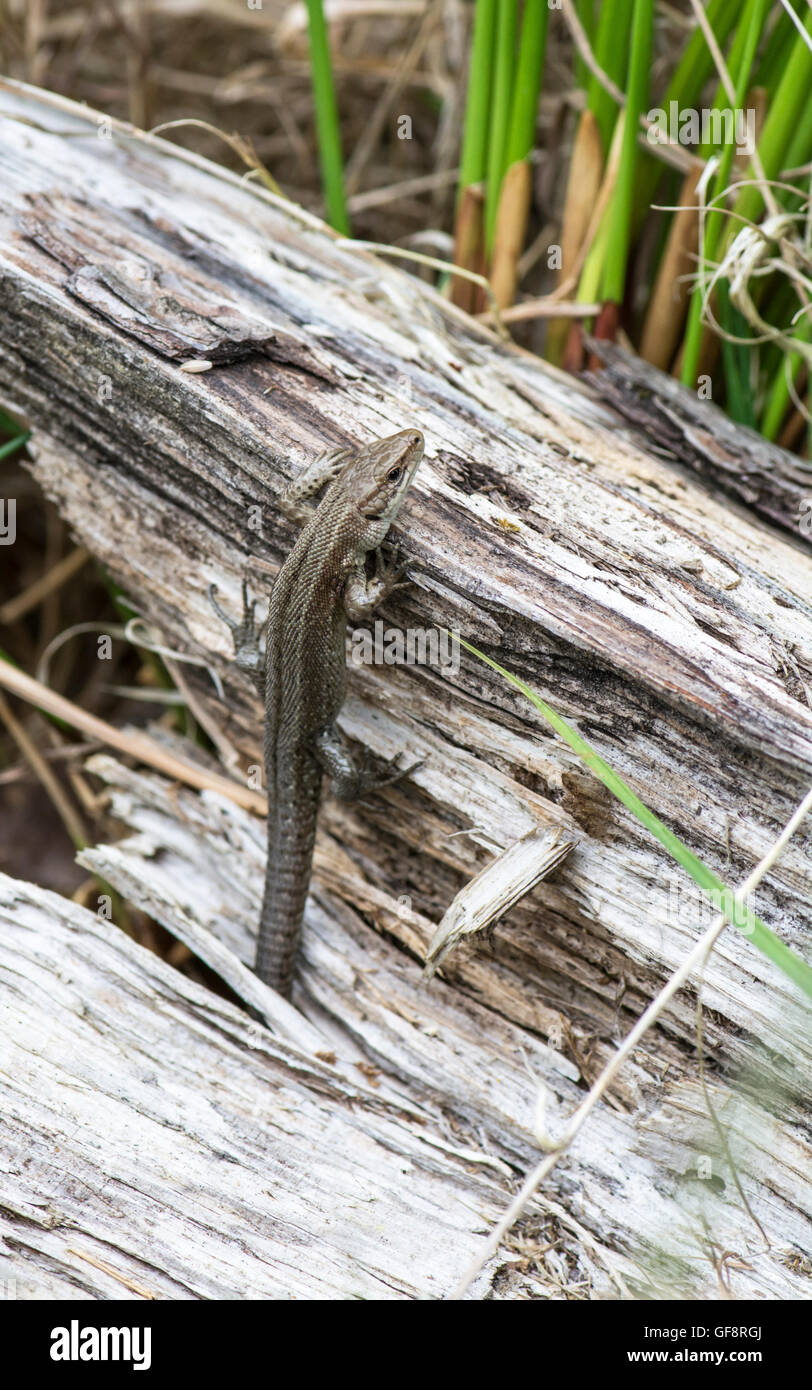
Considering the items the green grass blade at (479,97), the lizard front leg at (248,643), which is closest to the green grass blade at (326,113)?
the green grass blade at (479,97)

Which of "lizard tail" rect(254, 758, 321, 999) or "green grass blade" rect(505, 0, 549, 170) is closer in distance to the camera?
"green grass blade" rect(505, 0, 549, 170)

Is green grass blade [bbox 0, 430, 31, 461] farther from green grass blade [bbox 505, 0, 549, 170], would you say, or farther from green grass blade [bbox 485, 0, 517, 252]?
green grass blade [bbox 505, 0, 549, 170]

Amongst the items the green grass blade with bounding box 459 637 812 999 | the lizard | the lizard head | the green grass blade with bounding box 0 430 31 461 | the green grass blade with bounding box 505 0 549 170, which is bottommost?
the green grass blade with bounding box 459 637 812 999

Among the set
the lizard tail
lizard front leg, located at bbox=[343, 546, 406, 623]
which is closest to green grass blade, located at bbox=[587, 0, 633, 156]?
lizard front leg, located at bbox=[343, 546, 406, 623]

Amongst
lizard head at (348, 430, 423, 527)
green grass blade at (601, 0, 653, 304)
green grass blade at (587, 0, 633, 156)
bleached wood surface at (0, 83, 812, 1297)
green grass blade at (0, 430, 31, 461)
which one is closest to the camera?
bleached wood surface at (0, 83, 812, 1297)

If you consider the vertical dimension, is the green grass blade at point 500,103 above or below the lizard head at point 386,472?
above

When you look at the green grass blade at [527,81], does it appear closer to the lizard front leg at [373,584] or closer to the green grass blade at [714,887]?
the lizard front leg at [373,584]

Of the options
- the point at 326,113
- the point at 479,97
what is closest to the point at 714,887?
the point at 479,97
